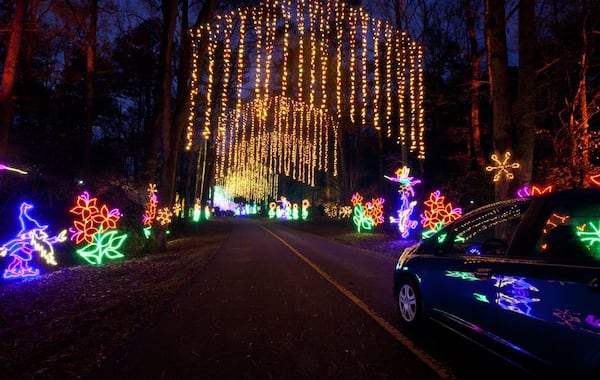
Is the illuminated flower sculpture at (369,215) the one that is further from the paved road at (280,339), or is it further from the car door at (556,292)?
the car door at (556,292)

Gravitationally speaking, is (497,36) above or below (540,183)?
above

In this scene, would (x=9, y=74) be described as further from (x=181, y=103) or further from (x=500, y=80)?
(x=500, y=80)

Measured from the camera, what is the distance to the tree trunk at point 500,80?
11.9m

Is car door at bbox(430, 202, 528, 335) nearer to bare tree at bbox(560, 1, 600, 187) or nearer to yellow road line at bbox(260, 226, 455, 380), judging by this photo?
yellow road line at bbox(260, 226, 455, 380)

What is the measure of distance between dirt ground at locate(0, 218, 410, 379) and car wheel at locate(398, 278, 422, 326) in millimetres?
3727

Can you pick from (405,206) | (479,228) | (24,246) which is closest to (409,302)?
(479,228)

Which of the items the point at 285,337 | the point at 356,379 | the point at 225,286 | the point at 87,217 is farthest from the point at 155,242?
the point at 356,379

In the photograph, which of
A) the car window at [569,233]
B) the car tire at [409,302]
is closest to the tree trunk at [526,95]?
the car tire at [409,302]

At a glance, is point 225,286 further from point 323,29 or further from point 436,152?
point 436,152

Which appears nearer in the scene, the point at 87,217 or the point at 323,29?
the point at 87,217

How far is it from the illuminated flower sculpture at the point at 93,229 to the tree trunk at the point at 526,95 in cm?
1253

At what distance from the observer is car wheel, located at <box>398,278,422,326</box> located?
5.65 m

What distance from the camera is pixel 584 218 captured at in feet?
13.2

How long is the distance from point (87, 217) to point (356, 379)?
12.2 metres
